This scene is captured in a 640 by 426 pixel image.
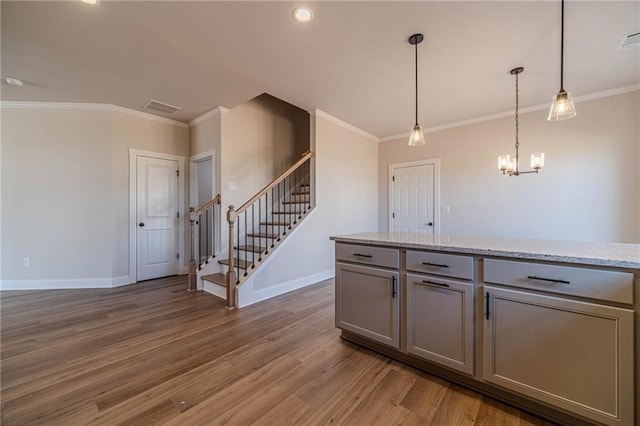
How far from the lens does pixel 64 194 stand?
13.0 ft

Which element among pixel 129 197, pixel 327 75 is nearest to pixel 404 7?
pixel 327 75

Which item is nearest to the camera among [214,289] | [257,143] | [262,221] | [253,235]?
[214,289]

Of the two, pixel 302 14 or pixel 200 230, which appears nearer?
pixel 302 14

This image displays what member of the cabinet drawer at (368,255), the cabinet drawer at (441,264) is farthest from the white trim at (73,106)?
the cabinet drawer at (441,264)

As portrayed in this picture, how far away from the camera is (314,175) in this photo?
417 centimetres

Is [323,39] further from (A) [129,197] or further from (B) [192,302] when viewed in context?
(A) [129,197]

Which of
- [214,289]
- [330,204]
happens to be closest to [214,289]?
[214,289]

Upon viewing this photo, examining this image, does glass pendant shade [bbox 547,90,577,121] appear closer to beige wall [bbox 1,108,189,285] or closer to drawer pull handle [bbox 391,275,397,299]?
drawer pull handle [bbox 391,275,397,299]

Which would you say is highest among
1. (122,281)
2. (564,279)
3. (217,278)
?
(564,279)

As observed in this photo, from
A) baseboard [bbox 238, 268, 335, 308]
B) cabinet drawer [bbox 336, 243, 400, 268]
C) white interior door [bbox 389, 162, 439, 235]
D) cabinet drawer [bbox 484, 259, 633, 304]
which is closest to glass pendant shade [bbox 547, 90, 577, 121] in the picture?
cabinet drawer [bbox 484, 259, 633, 304]

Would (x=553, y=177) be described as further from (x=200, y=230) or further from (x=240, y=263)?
(x=200, y=230)

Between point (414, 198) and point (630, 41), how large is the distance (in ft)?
10.6

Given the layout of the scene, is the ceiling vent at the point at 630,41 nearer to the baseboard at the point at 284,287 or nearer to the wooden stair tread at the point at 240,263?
the baseboard at the point at 284,287

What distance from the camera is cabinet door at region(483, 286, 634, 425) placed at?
1269mm
